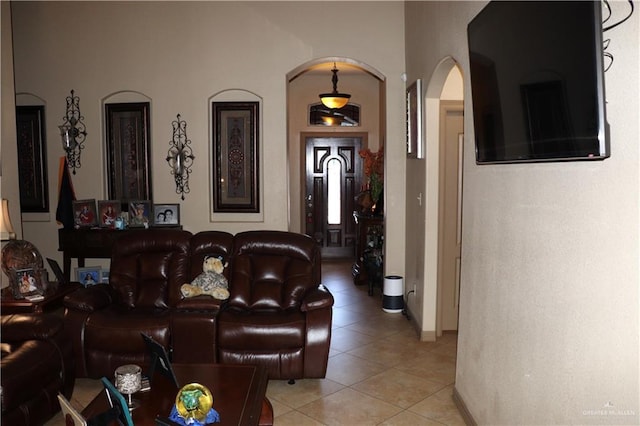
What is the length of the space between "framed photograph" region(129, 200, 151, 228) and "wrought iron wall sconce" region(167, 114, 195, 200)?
0.47 metres

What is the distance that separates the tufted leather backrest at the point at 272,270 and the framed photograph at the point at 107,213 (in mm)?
2490

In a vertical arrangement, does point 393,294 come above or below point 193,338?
below

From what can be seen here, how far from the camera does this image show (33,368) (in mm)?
3215

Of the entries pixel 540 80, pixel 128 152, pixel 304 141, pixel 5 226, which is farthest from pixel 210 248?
pixel 304 141

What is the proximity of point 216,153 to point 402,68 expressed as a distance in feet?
8.01

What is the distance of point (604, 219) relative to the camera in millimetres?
1938

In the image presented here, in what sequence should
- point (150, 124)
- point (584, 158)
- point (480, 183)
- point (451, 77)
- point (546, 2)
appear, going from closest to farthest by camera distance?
point (584, 158) → point (546, 2) → point (480, 183) → point (451, 77) → point (150, 124)

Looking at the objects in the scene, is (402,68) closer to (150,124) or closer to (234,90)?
(234,90)

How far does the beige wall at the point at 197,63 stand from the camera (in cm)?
643

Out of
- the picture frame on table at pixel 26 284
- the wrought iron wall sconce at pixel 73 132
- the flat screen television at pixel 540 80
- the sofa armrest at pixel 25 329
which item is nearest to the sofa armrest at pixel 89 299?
the picture frame on table at pixel 26 284

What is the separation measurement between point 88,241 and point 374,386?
3.90 meters

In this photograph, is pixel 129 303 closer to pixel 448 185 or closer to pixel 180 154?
pixel 180 154

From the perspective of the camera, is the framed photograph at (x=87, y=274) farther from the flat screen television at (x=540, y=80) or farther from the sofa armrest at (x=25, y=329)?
the flat screen television at (x=540, y=80)

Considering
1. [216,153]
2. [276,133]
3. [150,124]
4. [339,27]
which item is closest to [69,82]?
[150,124]
